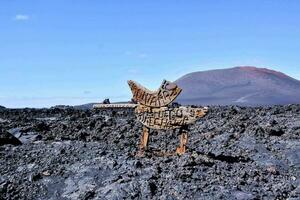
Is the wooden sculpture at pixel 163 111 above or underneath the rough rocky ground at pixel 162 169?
above

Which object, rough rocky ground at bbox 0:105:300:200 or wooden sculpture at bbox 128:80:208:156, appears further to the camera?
wooden sculpture at bbox 128:80:208:156

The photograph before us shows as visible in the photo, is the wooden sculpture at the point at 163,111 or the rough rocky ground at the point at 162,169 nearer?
the rough rocky ground at the point at 162,169

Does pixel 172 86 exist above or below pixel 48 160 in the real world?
above

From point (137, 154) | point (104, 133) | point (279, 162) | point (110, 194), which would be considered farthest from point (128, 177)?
point (104, 133)

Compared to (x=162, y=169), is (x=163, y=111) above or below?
above

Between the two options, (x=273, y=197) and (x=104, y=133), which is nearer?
(x=273, y=197)

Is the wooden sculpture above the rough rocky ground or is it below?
above

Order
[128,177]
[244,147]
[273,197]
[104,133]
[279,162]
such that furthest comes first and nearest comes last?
[104,133]
[244,147]
[279,162]
[128,177]
[273,197]

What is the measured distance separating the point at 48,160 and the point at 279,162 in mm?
7159

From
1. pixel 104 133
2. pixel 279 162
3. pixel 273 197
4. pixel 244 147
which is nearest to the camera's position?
pixel 273 197

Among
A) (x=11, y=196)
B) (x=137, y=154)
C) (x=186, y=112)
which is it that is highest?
(x=186, y=112)

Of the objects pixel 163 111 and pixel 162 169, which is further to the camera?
pixel 163 111

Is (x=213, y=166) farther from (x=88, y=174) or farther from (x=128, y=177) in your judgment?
(x=88, y=174)

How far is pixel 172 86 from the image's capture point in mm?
16422
